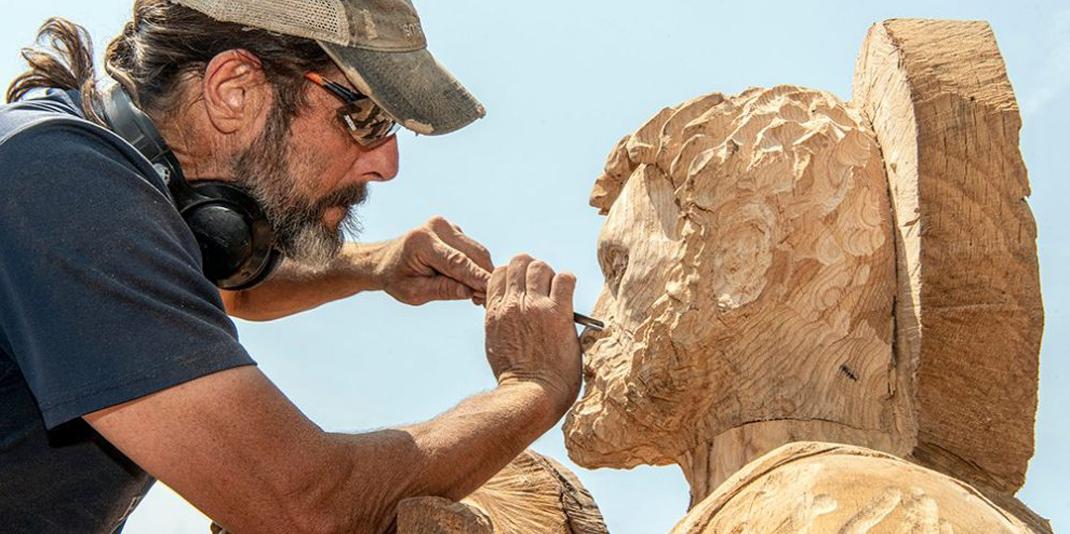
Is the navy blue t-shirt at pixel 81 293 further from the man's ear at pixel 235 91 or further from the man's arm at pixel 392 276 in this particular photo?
the man's arm at pixel 392 276

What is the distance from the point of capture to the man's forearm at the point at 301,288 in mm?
4359

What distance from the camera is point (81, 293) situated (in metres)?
2.33

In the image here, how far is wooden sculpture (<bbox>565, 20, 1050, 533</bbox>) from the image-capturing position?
2.76 metres

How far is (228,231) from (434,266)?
3.57 feet

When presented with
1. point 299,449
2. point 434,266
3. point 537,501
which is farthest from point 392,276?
point 299,449

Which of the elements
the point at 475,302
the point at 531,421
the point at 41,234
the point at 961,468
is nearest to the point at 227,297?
the point at 475,302

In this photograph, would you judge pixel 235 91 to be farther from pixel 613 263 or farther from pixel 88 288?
pixel 613 263

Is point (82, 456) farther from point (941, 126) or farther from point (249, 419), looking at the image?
point (941, 126)

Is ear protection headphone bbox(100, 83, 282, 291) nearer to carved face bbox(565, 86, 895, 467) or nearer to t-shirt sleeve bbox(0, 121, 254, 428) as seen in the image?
t-shirt sleeve bbox(0, 121, 254, 428)

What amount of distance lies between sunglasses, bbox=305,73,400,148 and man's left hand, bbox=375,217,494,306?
70cm

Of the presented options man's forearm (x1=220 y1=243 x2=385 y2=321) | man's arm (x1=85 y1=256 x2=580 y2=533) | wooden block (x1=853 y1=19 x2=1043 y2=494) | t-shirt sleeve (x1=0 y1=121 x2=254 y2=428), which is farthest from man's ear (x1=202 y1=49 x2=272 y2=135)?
wooden block (x1=853 y1=19 x2=1043 y2=494)

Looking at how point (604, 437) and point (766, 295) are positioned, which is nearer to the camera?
point (766, 295)

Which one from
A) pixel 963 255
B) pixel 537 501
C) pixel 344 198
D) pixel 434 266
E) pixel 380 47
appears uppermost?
pixel 380 47

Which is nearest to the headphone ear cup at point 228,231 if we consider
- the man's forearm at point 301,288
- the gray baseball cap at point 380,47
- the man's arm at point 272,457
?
the gray baseball cap at point 380,47
